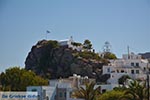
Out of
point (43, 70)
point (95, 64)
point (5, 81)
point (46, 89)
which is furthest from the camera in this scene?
point (43, 70)

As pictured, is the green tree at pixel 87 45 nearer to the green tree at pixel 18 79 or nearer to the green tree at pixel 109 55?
the green tree at pixel 109 55

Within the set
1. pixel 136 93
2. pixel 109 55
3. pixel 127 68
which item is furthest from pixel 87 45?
pixel 136 93

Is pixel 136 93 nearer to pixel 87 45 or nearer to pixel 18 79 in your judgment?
pixel 18 79

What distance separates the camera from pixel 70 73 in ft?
194

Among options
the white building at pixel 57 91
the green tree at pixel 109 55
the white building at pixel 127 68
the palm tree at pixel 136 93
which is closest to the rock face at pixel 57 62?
the white building at pixel 127 68

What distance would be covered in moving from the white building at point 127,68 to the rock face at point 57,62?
197 centimetres

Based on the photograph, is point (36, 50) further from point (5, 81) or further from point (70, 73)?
point (5, 81)

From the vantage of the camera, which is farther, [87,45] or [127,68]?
[87,45]

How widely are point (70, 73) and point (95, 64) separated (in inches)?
150

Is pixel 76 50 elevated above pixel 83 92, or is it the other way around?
pixel 76 50

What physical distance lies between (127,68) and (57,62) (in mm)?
10604

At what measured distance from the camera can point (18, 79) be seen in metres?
51.3

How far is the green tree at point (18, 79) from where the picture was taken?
165ft

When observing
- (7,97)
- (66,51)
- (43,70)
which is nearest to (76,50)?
(66,51)
